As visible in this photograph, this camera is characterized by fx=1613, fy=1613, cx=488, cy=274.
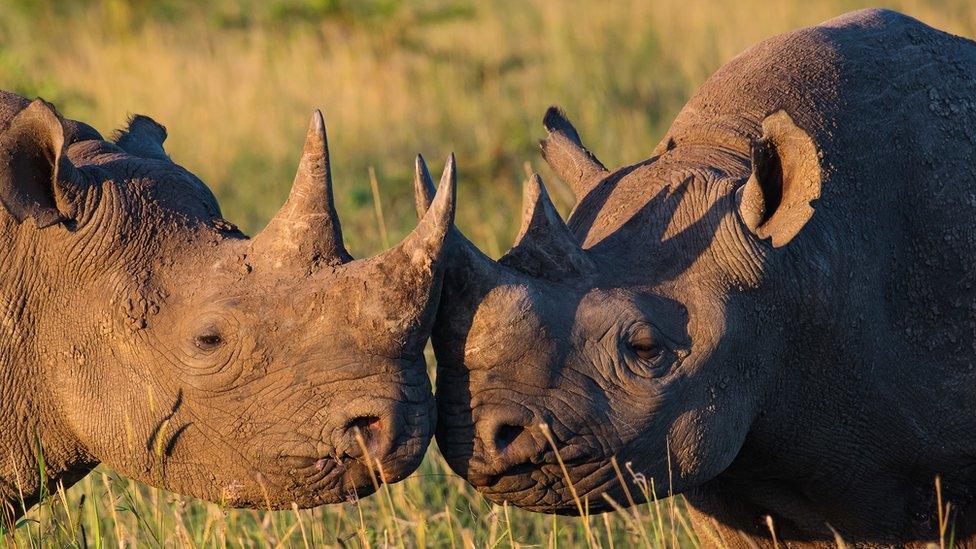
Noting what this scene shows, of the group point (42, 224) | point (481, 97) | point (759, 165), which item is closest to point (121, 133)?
point (42, 224)

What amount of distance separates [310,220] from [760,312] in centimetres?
132

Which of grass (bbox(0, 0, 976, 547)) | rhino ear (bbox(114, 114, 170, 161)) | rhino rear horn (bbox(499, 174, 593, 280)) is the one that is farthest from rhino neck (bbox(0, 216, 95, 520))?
grass (bbox(0, 0, 976, 547))

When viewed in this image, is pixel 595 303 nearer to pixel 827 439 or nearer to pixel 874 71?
pixel 827 439

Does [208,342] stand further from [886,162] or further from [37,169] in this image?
[886,162]

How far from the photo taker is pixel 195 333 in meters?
4.33

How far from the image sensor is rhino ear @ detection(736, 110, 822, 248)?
177 inches

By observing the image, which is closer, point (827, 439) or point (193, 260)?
point (193, 260)

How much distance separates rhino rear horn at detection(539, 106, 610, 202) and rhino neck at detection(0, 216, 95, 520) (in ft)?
5.51

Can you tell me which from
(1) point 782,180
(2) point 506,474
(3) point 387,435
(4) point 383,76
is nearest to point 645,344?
(2) point 506,474

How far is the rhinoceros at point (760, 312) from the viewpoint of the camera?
4.33 m

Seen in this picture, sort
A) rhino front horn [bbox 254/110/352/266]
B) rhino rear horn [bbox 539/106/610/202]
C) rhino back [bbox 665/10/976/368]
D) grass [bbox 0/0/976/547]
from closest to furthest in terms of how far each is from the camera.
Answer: rhino front horn [bbox 254/110/352/266] → rhino back [bbox 665/10/976/368] → rhino rear horn [bbox 539/106/610/202] → grass [bbox 0/0/976/547]

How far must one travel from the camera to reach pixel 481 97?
12750mm

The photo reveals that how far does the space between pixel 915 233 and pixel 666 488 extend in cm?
118

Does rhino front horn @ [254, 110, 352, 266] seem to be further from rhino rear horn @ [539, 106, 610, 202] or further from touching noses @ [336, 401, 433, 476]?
rhino rear horn @ [539, 106, 610, 202]
